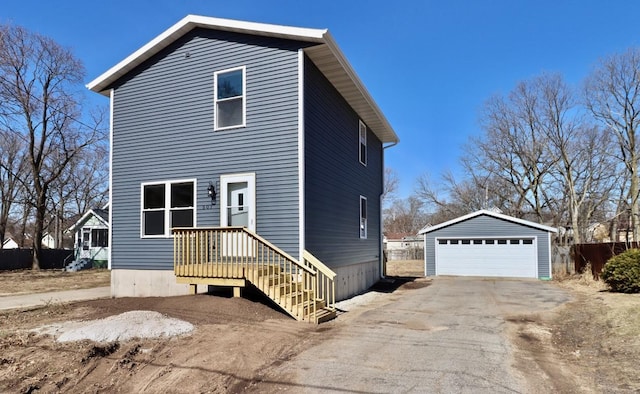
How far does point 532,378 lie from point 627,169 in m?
32.9

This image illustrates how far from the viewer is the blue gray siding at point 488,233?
67.5ft

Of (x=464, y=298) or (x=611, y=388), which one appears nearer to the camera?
(x=611, y=388)

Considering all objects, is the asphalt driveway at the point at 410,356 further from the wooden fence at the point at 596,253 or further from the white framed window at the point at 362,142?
the wooden fence at the point at 596,253

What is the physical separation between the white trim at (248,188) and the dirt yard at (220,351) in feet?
6.77

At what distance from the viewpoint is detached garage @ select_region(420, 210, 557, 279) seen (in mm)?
20734

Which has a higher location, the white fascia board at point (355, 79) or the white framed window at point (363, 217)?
the white fascia board at point (355, 79)

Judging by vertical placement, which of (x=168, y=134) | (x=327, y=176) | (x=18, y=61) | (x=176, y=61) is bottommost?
(x=327, y=176)

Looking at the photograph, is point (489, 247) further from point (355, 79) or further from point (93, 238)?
point (93, 238)

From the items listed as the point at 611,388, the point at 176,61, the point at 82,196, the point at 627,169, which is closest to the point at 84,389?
the point at 611,388

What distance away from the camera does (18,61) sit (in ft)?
79.8

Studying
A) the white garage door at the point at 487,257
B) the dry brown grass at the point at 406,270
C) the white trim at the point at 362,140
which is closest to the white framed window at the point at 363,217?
the white trim at the point at 362,140

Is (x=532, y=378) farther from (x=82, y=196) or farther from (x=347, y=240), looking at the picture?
(x=82, y=196)

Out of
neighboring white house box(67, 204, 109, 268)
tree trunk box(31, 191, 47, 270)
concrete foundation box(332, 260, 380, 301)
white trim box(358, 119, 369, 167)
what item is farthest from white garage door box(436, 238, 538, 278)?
tree trunk box(31, 191, 47, 270)

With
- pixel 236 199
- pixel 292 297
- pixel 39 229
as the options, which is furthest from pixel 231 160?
pixel 39 229
